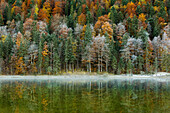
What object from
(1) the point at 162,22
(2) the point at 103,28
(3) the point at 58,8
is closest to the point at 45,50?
(2) the point at 103,28

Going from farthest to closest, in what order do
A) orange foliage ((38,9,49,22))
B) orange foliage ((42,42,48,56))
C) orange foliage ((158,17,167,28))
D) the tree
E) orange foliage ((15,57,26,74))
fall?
the tree
orange foliage ((38,9,49,22))
orange foliage ((158,17,167,28))
orange foliage ((42,42,48,56))
orange foliage ((15,57,26,74))

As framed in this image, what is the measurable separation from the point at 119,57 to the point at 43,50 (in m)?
32.5

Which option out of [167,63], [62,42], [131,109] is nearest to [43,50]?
[62,42]

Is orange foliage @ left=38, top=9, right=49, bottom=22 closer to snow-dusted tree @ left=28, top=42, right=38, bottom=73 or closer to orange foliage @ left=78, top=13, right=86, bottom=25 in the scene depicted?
orange foliage @ left=78, top=13, right=86, bottom=25

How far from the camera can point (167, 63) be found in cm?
6956

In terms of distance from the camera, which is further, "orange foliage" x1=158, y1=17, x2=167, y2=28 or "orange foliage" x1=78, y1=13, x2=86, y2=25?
"orange foliage" x1=78, y1=13, x2=86, y2=25

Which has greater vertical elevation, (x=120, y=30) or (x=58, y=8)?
(x=58, y=8)

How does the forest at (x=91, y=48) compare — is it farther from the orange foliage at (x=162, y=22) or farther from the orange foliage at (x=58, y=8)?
the orange foliage at (x=58, y=8)

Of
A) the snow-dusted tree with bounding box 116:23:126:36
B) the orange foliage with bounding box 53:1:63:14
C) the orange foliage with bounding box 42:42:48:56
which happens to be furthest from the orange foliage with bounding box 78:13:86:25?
the orange foliage with bounding box 42:42:48:56

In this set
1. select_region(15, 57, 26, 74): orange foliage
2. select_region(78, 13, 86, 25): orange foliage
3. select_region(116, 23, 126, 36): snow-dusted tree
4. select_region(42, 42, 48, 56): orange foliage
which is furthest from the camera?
select_region(78, 13, 86, 25): orange foliage

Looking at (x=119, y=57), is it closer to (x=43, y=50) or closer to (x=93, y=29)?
(x=93, y=29)

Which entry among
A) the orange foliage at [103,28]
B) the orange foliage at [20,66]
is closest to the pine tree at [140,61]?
the orange foliage at [103,28]

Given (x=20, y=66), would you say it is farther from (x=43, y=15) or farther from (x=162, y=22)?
(x=162, y=22)

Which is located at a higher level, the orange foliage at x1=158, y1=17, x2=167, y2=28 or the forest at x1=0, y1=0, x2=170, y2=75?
the orange foliage at x1=158, y1=17, x2=167, y2=28
